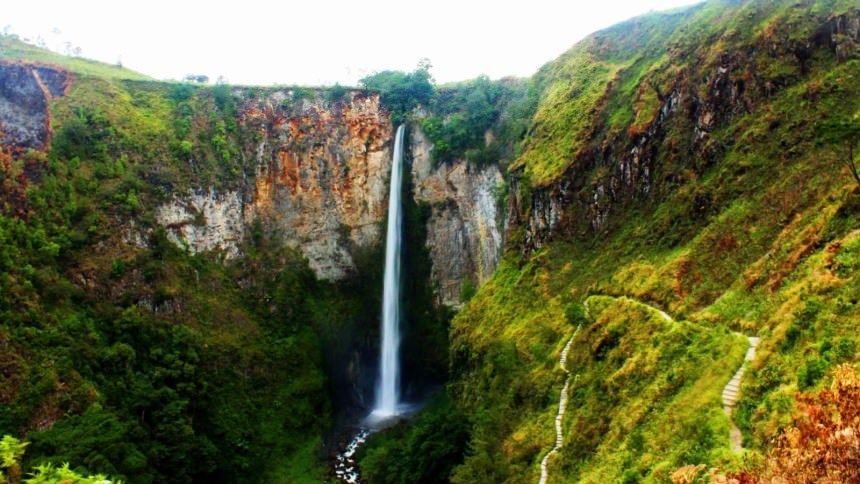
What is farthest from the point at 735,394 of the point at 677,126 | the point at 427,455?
the point at 677,126

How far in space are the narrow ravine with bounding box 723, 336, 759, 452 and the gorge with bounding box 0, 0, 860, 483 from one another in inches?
2.8

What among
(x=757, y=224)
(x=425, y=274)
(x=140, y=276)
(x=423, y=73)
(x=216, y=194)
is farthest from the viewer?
(x=423, y=73)

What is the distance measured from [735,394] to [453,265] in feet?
104

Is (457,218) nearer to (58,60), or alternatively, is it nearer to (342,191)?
(342,191)

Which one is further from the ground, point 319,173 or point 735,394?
point 319,173

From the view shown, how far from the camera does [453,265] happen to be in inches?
1703

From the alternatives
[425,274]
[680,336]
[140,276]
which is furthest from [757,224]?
[140,276]

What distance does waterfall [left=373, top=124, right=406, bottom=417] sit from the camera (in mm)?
40781

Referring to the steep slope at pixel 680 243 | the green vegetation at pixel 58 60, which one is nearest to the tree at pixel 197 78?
the green vegetation at pixel 58 60

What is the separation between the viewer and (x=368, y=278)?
45.0 meters

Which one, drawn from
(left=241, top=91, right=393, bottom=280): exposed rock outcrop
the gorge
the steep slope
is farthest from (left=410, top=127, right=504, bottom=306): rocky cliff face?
the steep slope

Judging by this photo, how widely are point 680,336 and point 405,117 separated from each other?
3374cm

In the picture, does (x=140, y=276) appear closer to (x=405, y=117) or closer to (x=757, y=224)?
(x=405, y=117)

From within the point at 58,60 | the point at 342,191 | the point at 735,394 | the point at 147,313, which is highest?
the point at 58,60
